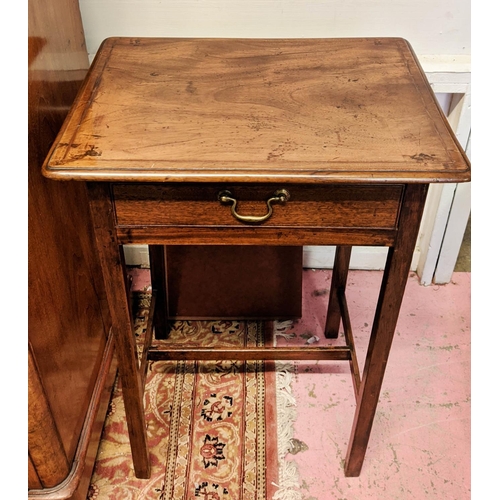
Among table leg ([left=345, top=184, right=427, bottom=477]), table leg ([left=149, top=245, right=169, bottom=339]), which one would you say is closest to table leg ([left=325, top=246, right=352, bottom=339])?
table leg ([left=345, top=184, right=427, bottom=477])

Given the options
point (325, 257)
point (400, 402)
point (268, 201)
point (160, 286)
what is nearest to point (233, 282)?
point (160, 286)

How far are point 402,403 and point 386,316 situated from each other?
1.92 feet

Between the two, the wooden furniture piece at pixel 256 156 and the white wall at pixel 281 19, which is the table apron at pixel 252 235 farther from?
the white wall at pixel 281 19

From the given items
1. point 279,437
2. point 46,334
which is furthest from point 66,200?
point 279,437

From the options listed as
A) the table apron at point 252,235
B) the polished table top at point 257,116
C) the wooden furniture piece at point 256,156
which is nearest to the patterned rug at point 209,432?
the wooden furniture piece at point 256,156

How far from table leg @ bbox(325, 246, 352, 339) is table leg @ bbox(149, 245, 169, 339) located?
19.4 inches

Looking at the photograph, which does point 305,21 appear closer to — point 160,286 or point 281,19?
point 281,19

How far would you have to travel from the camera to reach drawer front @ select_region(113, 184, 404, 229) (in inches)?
37.8

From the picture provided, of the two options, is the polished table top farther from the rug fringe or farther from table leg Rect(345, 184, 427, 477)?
the rug fringe

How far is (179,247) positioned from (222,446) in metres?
0.58

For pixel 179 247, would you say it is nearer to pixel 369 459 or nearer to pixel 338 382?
pixel 338 382

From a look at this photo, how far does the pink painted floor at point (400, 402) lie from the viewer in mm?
1417

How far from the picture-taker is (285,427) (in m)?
1.52

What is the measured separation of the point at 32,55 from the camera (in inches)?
40.6
